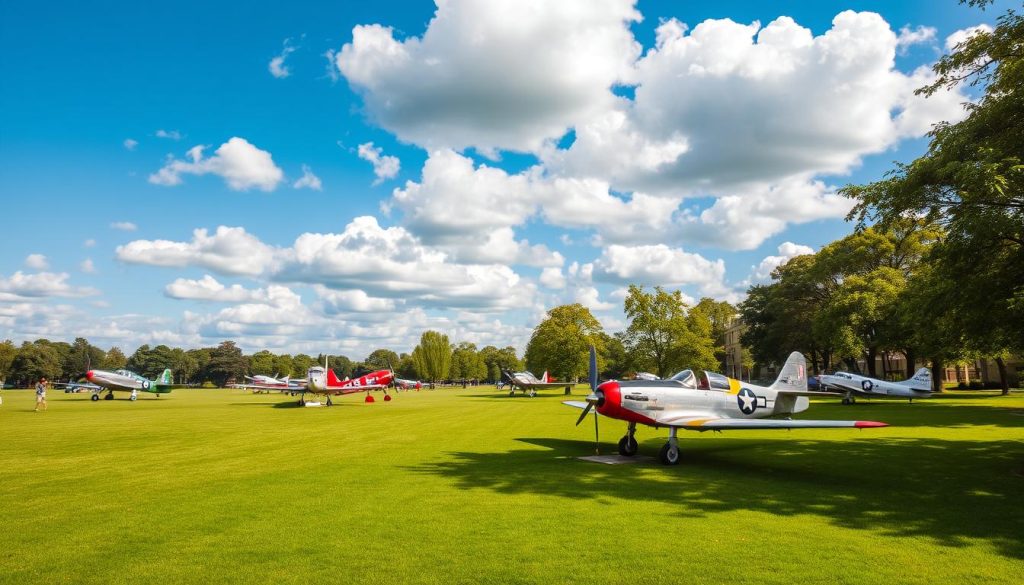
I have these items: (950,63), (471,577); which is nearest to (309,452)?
(471,577)

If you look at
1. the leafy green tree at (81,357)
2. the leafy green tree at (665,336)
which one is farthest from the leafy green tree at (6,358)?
the leafy green tree at (665,336)

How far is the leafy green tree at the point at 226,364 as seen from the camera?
15225 centimetres

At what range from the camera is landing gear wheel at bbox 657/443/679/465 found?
12844 mm

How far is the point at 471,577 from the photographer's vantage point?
18.7 feet

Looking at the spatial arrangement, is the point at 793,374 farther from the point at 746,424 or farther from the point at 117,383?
the point at 117,383

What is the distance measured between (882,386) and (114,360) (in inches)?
8198

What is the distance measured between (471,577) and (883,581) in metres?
4.28

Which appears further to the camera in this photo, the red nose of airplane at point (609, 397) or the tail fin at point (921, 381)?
the tail fin at point (921, 381)

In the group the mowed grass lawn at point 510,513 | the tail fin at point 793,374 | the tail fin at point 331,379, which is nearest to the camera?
the mowed grass lawn at point 510,513

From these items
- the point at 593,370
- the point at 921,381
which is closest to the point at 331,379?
the point at 593,370

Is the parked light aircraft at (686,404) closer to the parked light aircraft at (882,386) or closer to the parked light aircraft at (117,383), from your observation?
the parked light aircraft at (882,386)

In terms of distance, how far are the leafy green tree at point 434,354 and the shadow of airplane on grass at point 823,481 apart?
10447 centimetres

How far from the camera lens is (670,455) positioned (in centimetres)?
1288

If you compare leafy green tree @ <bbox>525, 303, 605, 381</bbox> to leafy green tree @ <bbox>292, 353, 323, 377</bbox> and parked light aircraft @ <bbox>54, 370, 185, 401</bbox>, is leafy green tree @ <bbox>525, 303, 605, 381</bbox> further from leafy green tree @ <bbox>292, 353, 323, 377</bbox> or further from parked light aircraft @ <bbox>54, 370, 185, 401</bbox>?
leafy green tree @ <bbox>292, 353, 323, 377</bbox>
